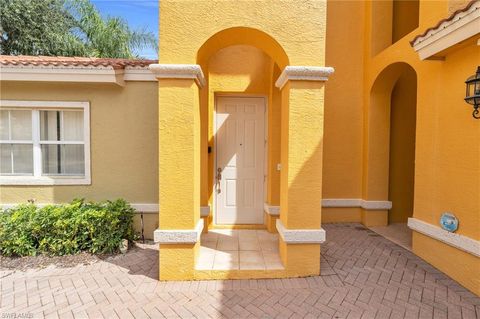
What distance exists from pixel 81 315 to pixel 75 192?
3164mm

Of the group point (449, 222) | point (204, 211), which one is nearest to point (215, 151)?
point (204, 211)

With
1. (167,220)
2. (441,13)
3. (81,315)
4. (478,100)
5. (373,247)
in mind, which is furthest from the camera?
(373,247)

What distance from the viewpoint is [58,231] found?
4738 millimetres

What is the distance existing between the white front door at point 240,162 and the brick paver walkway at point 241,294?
217cm

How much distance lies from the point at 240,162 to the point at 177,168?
2566 millimetres

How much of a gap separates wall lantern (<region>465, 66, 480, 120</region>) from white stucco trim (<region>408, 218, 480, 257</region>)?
5.94 feet

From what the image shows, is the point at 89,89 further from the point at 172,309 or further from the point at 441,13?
the point at 441,13

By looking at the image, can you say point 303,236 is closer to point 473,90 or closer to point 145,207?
point 473,90

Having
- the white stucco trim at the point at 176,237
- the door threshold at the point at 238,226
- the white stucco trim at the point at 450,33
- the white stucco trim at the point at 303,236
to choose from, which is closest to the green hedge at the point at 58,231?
the white stucco trim at the point at 176,237

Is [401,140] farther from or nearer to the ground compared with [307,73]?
nearer to the ground

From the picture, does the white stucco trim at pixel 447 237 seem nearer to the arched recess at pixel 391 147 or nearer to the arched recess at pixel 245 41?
the arched recess at pixel 391 147

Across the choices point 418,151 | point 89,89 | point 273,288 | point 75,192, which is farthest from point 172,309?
point 418,151

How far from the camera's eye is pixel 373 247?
529 cm

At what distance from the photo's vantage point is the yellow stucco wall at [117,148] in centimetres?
561
